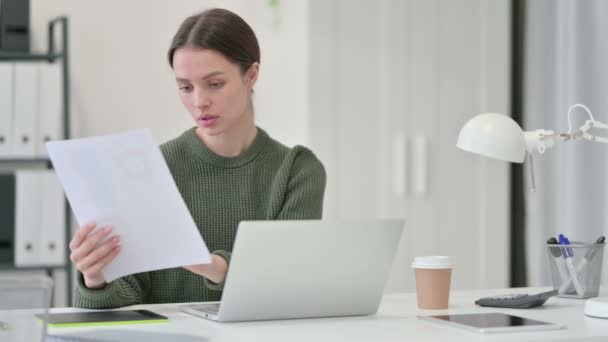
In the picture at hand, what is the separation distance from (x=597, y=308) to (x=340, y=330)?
502 millimetres

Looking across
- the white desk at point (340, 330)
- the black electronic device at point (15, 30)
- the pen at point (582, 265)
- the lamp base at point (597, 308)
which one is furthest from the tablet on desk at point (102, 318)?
the black electronic device at point (15, 30)

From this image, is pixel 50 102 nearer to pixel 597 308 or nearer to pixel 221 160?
pixel 221 160

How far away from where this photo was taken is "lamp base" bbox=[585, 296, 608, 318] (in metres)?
1.67

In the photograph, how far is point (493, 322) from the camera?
158 cm

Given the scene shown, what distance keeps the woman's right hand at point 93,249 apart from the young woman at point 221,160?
0.20m

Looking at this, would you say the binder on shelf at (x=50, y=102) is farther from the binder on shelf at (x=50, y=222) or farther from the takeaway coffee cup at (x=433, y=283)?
the takeaway coffee cup at (x=433, y=283)

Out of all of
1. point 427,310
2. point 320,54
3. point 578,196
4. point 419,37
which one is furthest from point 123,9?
point 427,310

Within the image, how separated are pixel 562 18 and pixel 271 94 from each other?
108 cm

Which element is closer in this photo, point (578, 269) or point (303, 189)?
point (578, 269)

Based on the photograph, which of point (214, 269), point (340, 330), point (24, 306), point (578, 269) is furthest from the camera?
point (578, 269)

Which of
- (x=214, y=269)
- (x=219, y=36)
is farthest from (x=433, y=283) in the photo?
(x=219, y=36)

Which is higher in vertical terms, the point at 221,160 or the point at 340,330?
the point at 221,160

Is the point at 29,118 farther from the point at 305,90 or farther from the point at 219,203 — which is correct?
the point at 219,203

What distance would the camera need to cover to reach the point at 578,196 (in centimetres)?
318
